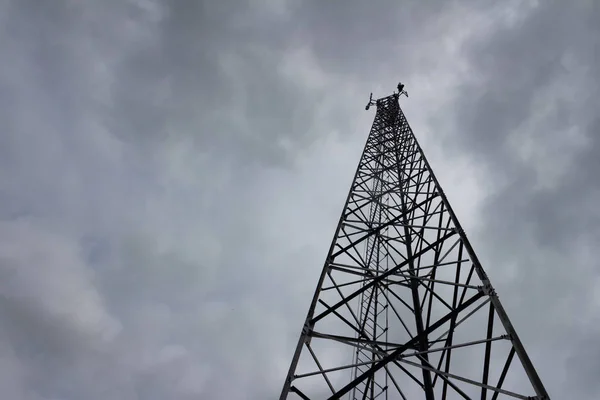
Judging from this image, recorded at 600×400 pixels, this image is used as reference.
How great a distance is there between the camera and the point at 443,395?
6.70 m

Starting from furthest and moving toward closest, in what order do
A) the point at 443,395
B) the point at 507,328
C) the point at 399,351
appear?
the point at 443,395
the point at 399,351
the point at 507,328

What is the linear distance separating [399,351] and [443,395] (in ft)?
5.72

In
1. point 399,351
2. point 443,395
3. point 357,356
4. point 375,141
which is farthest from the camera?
point 375,141

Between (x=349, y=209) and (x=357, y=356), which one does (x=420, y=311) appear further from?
(x=357, y=356)

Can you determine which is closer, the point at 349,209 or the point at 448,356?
the point at 448,356

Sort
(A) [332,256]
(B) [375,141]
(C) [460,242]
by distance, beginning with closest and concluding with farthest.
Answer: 1. (C) [460,242]
2. (A) [332,256]
3. (B) [375,141]

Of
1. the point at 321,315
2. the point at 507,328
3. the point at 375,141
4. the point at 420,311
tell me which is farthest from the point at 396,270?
the point at 375,141

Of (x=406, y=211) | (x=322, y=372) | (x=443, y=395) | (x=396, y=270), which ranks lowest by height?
(x=443, y=395)

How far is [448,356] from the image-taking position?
6.96 m

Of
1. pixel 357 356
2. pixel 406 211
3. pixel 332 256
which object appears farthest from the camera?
pixel 357 356

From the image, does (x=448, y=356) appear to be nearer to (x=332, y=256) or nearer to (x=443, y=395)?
(x=443, y=395)

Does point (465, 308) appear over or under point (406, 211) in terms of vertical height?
under

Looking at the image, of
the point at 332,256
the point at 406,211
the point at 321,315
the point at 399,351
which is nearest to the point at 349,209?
the point at 406,211

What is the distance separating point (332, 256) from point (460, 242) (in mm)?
2865
